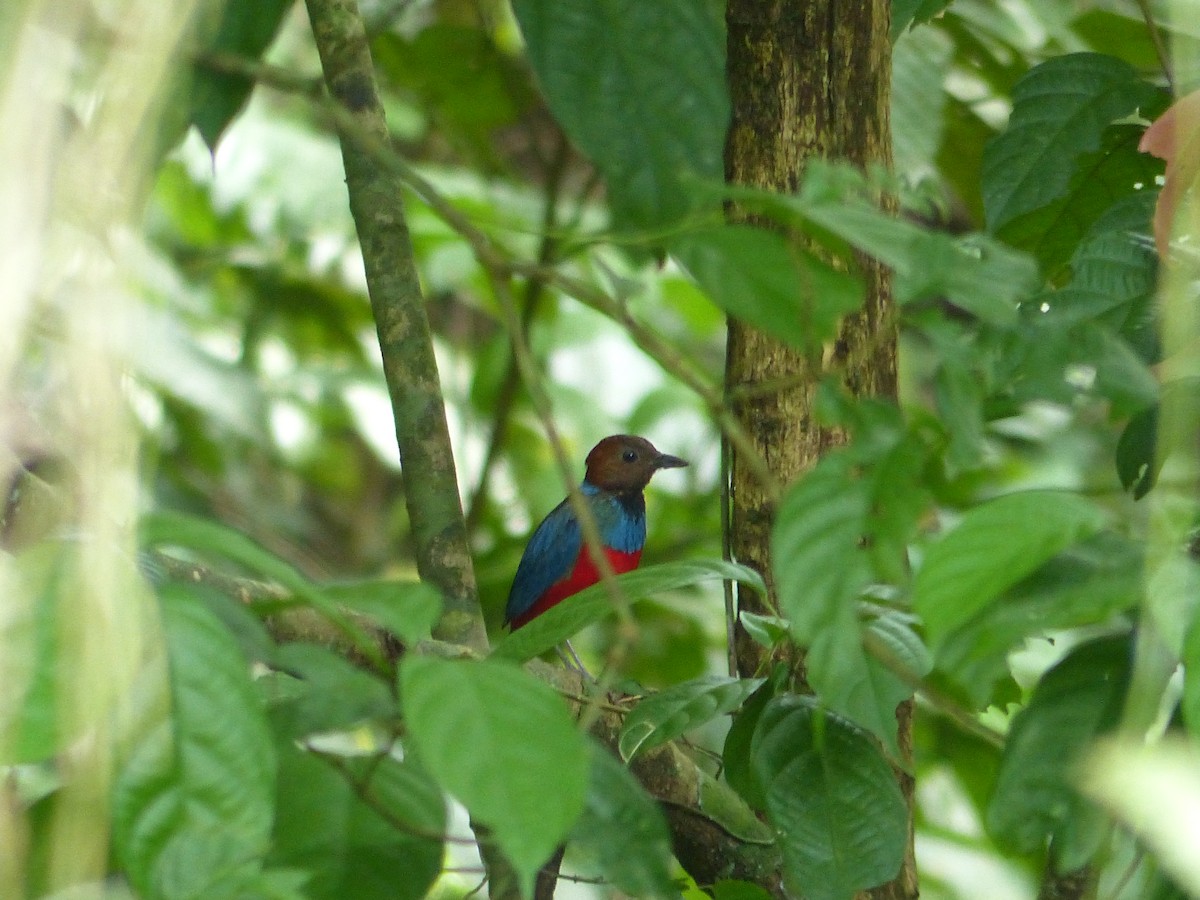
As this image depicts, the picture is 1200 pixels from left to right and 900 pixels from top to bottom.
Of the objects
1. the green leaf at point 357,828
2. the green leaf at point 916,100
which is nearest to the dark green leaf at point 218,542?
the green leaf at point 357,828

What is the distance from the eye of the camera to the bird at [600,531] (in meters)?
4.66

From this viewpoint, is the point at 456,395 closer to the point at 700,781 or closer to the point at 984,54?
the point at 984,54

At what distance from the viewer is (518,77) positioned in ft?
13.1

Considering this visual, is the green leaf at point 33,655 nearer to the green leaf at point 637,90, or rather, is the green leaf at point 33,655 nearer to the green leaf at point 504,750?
the green leaf at point 504,750

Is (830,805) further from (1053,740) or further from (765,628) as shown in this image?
(1053,740)

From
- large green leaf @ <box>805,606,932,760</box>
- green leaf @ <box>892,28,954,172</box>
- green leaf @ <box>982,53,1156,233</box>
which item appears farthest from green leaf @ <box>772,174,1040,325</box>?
green leaf @ <box>892,28,954,172</box>

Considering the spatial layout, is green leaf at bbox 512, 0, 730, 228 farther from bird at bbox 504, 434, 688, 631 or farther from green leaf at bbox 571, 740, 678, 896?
bird at bbox 504, 434, 688, 631

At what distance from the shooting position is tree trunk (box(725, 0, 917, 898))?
207 cm

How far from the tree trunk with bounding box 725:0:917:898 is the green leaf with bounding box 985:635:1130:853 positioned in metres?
0.87

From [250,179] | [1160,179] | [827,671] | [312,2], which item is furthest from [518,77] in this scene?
[827,671]

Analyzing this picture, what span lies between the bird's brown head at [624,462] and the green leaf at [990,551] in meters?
3.79

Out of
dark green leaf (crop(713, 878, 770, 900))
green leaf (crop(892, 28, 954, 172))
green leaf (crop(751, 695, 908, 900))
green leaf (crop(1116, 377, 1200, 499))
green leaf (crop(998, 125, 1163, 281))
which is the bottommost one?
dark green leaf (crop(713, 878, 770, 900))

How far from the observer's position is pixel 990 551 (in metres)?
0.97

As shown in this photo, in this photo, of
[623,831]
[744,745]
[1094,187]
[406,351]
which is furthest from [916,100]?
[623,831]
